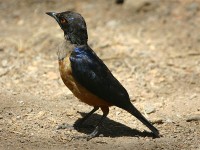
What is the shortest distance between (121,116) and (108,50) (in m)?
2.66

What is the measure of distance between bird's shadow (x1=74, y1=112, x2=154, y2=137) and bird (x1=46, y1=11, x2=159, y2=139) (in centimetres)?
23

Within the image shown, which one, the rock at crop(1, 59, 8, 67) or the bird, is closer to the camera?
the bird

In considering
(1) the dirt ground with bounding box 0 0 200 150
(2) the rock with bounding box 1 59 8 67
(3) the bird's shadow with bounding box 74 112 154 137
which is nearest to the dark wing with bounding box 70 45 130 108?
(3) the bird's shadow with bounding box 74 112 154 137

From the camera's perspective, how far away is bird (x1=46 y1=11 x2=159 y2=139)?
7590 millimetres

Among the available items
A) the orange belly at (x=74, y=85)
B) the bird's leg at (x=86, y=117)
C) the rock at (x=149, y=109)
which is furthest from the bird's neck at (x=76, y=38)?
the rock at (x=149, y=109)

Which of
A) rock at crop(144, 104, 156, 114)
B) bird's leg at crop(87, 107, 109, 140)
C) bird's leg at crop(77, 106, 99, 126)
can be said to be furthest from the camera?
rock at crop(144, 104, 156, 114)

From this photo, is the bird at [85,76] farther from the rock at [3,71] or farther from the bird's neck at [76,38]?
the rock at [3,71]

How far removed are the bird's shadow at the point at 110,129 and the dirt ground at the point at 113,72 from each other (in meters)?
0.01

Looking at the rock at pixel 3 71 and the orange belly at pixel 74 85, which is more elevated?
the orange belly at pixel 74 85

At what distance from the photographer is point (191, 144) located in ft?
25.2

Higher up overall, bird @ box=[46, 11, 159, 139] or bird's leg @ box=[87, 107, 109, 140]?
bird @ box=[46, 11, 159, 139]

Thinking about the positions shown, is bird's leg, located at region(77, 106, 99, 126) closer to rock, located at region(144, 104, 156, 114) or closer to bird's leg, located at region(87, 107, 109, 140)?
bird's leg, located at region(87, 107, 109, 140)

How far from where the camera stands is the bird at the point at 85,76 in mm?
7590

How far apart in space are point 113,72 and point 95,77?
8.58ft
